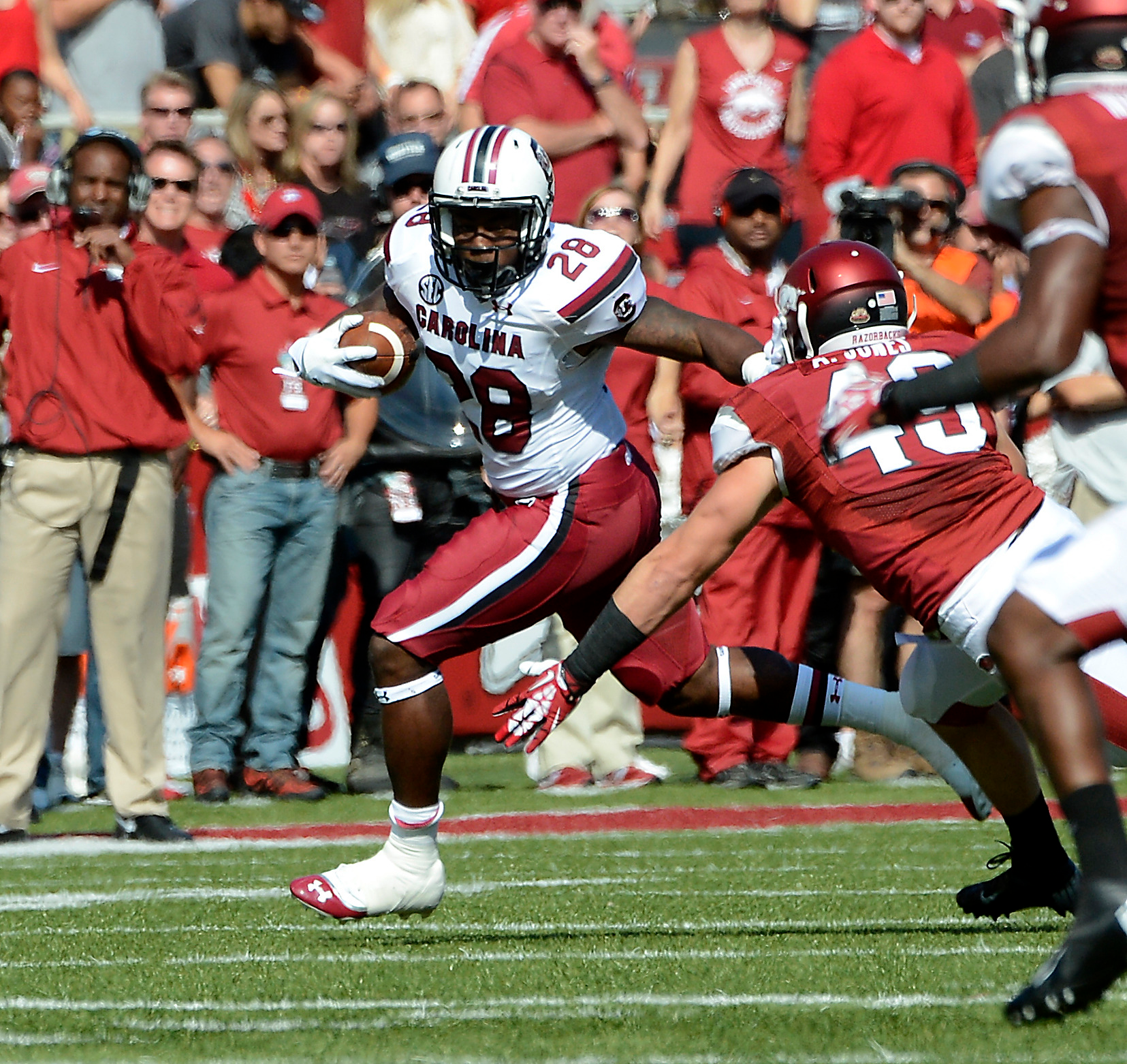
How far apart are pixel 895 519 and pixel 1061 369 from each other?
36.3 inches

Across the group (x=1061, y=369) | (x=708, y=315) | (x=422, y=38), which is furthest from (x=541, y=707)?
(x=422, y=38)

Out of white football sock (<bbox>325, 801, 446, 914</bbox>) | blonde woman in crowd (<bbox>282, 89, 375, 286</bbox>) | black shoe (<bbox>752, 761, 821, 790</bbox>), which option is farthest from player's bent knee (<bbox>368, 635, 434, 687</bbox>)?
blonde woman in crowd (<bbox>282, 89, 375, 286</bbox>)

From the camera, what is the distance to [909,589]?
13.4 ft

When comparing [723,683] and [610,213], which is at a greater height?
[610,213]

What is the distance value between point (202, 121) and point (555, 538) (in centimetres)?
562

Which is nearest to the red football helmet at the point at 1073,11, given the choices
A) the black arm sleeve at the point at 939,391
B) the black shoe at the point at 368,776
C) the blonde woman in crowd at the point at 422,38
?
the black arm sleeve at the point at 939,391

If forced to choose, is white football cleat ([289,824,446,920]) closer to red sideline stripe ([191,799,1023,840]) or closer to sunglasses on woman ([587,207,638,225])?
red sideline stripe ([191,799,1023,840])

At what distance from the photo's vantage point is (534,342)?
4.82 meters

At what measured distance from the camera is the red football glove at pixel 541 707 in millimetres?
4246

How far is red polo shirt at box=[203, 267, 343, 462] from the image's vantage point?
7438 millimetres

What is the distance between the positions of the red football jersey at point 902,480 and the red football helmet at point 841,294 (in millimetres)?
129

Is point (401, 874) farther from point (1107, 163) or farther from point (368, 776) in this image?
point (368, 776)

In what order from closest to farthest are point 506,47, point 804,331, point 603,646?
point 603,646, point 804,331, point 506,47

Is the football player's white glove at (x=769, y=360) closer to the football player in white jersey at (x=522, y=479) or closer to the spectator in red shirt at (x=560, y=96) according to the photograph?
the football player in white jersey at (x=522, y=479)
